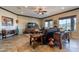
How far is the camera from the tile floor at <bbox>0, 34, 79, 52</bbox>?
2.37 metres

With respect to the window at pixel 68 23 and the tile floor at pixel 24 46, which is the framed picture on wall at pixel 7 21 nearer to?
the tile floor at pixel 24 46

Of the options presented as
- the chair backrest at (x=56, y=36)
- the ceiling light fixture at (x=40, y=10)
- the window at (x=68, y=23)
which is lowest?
the chair backrest at (x=56, y=36)

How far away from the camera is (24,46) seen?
241 cm

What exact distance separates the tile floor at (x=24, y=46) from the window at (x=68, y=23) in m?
0.32

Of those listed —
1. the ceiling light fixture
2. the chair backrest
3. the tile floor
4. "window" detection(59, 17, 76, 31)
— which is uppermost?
the ceiling light fixture

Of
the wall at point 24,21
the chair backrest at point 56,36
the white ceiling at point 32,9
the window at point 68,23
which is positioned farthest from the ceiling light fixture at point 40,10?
the chair backrest at point 56,36

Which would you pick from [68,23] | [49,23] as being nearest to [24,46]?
[49,23]

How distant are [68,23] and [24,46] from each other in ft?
4.13

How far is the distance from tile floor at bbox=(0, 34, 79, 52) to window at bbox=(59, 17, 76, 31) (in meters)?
0.32

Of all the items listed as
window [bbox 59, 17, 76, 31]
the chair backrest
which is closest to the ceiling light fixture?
window [bbox 59, 17, 76, 31]

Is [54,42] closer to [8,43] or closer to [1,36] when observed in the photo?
[8,43]

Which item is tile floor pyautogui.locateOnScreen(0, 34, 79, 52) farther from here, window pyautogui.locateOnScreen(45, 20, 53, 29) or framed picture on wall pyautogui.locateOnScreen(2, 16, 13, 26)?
window pyautogui.locateOnScreen(45, 20, 53, 29)

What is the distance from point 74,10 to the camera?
2361 mm

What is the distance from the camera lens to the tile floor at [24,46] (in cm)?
237
